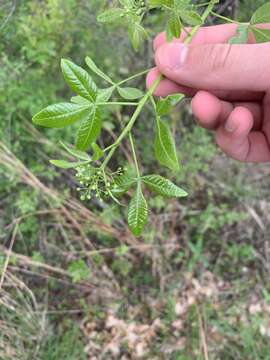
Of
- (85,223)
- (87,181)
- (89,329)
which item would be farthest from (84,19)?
(89,329)

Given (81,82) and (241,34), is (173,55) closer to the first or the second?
(241,34)

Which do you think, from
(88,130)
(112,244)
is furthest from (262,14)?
(112,244)

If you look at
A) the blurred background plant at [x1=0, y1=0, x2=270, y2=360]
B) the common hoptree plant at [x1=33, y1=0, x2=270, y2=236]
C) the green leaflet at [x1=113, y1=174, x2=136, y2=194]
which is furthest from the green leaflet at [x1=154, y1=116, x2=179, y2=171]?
the blurred background plant at [x1=0, y1=0, x2=270, y2=360]

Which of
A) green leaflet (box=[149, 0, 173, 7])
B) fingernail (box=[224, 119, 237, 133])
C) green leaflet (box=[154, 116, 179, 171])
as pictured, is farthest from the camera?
fingernail (box=[224, 119, 237, 133])

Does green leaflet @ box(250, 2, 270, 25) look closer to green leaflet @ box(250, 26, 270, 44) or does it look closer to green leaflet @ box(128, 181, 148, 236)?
green leaflet @ box(250, 26, 270, 44)

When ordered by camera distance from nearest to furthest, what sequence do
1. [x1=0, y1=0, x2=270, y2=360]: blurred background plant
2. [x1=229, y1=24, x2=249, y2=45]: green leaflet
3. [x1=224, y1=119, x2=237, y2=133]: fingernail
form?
[x1=229, y1=24, x2=249, y2=45]: green leaflet < [x1=224, y1=119, x2=237, y2=133]: fingernail < [x1=0, y1=0, x2=270, y2=360]: blurred background plant

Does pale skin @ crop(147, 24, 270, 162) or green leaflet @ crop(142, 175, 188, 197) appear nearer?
green leaflet @ crop(142, 175, 188, 197)

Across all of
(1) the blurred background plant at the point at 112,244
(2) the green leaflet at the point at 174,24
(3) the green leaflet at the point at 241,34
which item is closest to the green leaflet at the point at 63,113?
(2) the green leaflet at the point at 174,24
